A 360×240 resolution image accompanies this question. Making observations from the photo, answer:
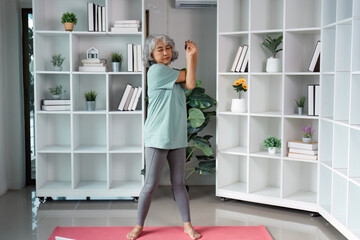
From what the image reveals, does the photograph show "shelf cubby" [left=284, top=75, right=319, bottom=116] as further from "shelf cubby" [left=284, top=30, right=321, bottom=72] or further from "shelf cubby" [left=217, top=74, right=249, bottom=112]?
"shelf cubby" [left=217, top=74, right=249, bottom=112]

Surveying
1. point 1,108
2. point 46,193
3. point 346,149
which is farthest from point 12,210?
point 346,149

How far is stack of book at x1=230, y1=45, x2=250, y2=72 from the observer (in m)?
4.60

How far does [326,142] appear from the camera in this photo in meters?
4.09

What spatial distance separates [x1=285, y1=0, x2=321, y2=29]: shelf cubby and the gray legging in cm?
164

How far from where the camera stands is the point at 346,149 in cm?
385

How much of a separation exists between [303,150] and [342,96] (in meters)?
0.70

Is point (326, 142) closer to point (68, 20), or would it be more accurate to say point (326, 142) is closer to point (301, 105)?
point (301, 105)

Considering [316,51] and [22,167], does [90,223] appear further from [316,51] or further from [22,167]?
[316,51]

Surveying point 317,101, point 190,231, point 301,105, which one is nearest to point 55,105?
point 190,231

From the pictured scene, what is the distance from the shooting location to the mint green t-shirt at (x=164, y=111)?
11.7ft

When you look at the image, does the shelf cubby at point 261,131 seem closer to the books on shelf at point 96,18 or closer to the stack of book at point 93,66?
the stack of book at point 93,66

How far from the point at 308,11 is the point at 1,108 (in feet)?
11.0

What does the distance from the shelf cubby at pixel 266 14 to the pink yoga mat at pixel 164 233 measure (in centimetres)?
190

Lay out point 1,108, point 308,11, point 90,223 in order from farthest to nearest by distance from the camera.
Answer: point 1,108, point 308,11, point 90,223
